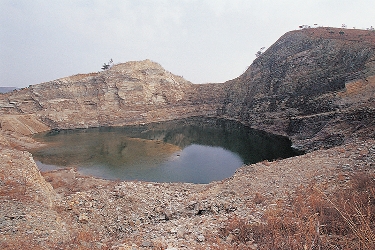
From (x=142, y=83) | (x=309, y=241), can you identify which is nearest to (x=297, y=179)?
(x=309, y=241)

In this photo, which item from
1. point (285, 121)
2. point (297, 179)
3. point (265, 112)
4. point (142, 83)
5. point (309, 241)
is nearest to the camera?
point (309, 241)

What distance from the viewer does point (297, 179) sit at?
476 inches

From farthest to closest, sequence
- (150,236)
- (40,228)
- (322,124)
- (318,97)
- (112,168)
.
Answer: (318,97)
(322,124)
(112,168)
(40,228)
(150,236)

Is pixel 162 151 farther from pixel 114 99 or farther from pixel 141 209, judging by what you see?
pixel 114 99

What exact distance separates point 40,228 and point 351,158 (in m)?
14.5

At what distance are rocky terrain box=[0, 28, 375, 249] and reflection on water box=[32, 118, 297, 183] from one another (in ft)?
8.88

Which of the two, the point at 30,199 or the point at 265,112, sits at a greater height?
the point at 265,112

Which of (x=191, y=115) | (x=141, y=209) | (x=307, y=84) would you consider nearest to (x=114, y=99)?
(x=191, y=115)

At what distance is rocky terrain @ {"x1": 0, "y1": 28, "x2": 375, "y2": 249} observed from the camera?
8.36 m

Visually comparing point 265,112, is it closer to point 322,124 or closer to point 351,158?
point 322,124

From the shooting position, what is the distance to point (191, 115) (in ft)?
185

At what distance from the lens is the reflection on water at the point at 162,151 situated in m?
22.6

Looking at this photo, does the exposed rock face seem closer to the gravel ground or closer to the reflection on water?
the reflection on water

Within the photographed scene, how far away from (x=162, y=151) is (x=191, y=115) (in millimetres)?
27427
